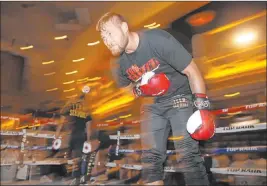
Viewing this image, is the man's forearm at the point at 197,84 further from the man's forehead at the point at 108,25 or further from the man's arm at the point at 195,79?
the man's forehead at the point at 108,25

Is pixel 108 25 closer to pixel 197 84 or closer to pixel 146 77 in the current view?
pixel 146 77

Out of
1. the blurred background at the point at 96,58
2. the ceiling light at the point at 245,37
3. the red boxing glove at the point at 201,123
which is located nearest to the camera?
the red boxing glove at the point at 201,123

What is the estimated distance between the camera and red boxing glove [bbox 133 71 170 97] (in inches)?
37.9

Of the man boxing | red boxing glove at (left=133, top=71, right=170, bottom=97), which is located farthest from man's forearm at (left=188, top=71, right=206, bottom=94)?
red boxing glove at (left=133, top=71, right=170, bottom=97)

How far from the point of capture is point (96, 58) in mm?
1620

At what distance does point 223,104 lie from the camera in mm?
2422

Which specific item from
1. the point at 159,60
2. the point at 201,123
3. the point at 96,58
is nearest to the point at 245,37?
the point at 96,58

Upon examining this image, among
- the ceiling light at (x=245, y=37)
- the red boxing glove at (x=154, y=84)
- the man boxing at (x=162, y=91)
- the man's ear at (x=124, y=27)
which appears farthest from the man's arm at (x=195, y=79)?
the ceiling light at (x=245, y=37)

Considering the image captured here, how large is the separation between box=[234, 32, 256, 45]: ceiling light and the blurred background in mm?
12

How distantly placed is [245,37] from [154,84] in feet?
6.90

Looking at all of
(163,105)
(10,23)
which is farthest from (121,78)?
(10,23)

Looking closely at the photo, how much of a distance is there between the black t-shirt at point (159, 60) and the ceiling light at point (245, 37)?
71.7 inches

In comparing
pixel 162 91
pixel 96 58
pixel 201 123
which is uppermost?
pixel 96 58

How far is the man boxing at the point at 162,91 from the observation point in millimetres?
893
